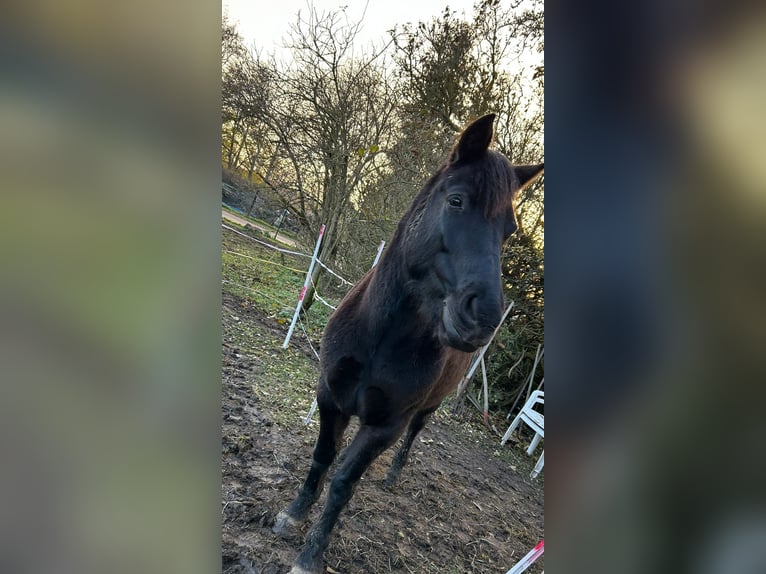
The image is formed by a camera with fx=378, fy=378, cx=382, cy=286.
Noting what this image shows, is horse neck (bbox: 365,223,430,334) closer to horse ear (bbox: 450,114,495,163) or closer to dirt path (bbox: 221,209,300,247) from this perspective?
horse ear (bbox: 450,114,495,163)

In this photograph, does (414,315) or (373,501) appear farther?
(373,501)

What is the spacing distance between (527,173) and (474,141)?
282 mm

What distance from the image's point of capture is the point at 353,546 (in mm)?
1800

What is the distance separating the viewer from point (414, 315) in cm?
135

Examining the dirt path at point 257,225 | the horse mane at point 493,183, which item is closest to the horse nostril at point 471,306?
the horse mane at point 493,183

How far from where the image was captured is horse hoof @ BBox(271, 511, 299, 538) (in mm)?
1634

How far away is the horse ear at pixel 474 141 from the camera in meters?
1.13
